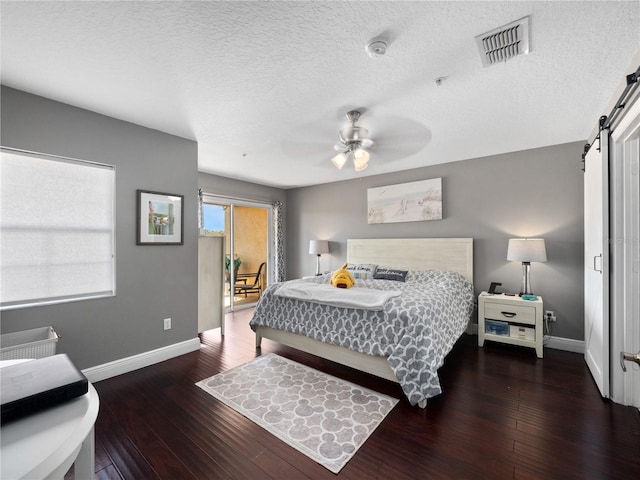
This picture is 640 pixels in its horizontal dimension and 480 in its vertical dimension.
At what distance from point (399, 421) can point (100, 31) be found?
10.4 ft

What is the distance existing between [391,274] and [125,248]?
3254 millimetres

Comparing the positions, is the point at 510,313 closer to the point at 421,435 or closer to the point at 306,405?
the point at 421,435

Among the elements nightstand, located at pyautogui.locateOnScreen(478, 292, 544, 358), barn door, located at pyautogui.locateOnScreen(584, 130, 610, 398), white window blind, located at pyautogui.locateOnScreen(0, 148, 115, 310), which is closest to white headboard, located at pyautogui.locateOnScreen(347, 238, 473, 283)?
nightstand, located at pyautogui.locateOnScreen(478, 292, 544, 358)

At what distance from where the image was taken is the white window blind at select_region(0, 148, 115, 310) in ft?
7.55

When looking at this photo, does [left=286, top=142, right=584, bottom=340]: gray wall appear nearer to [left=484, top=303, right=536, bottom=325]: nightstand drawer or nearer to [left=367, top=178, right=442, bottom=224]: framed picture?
[left=367, top=178, right=442, bottom=224]: framed picture

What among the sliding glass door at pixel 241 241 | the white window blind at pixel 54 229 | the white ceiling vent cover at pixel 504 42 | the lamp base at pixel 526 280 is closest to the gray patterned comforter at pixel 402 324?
the lamp base at pixel 526 280

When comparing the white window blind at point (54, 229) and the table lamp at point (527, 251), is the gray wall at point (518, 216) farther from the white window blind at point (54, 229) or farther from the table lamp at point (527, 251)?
the white window blind at point (54, 229)

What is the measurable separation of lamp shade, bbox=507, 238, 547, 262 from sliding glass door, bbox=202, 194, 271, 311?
4.40m

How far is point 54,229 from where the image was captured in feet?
8.22

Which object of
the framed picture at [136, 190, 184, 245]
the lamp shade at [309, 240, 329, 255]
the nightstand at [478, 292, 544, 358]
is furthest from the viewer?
the lamp shade at [309, 240, 329, 255]

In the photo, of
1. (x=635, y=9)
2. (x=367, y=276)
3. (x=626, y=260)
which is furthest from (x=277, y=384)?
(x=635, y=9)

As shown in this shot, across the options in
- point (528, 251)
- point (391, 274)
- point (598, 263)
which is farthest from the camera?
point (391, 274)

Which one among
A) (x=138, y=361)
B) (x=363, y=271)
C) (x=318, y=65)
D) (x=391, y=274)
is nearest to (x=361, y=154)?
(x=318, y=65)

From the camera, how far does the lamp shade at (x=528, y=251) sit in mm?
3266
